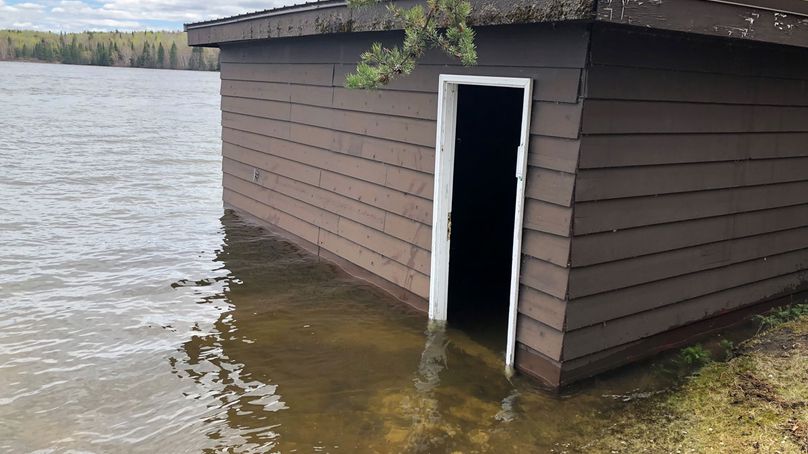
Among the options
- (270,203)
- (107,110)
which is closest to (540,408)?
(270,203)

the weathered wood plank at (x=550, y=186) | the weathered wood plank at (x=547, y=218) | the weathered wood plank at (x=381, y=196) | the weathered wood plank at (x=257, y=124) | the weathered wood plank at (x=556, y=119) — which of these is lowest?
the weathered wood plank at (x=381, y=196)

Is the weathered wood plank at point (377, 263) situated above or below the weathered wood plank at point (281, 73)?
below

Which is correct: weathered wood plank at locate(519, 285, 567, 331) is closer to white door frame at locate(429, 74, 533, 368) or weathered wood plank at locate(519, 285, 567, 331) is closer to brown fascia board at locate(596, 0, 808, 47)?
white door frame at locate(429, 74, 533, 368)

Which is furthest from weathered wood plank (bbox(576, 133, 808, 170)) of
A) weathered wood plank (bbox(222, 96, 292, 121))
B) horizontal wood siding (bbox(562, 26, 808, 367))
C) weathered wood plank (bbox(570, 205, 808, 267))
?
weathered wood plank (bbox(222, 96, 292, 121))

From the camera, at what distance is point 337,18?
5.76 metres

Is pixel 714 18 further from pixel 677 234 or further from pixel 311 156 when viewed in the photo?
pixel 311 156

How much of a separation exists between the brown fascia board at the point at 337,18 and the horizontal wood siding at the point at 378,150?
1.04 feet

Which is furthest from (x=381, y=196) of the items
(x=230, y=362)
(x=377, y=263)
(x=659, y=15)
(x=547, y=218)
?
(x=659, y=15)

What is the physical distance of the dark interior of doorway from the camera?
6383 millimetres

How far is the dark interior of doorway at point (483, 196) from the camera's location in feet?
20.9

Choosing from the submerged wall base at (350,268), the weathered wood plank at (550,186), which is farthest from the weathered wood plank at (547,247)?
the submerged wall base at (350,268)

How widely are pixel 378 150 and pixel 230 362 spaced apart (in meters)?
2.38

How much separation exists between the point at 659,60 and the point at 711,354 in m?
2.19

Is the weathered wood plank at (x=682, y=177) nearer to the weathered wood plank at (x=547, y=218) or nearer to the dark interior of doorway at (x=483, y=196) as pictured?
the weathered wood plank at (x=547, y=218)
